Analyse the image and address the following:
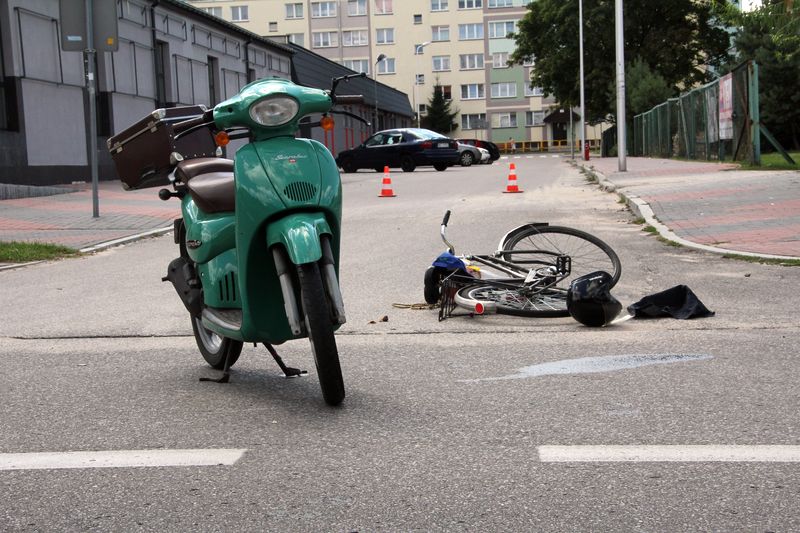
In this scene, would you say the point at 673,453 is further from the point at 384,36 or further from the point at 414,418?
the point at 384,36

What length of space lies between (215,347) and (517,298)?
8.03ft

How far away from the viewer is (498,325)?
6996 mm

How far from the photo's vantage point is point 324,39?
101m

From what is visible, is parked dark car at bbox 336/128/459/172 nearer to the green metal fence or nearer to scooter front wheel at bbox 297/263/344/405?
the green metal fence

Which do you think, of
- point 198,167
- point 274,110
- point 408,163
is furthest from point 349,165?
point 274,110

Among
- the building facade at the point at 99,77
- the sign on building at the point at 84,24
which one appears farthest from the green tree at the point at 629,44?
the sign on building at the point at 84,24

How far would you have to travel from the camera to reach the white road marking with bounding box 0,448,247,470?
391cm

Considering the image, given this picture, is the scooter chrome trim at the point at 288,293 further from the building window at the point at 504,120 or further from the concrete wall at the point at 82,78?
the building window at the point at 504,120

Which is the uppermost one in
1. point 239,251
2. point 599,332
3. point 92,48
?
point 92,48

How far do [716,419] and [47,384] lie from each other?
3.26m

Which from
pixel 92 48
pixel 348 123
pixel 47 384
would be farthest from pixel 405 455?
pixel 348 123

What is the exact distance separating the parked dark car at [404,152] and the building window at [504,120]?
200 feet

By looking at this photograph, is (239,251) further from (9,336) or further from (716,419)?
(9,336)

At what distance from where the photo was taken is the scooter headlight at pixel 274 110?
4742 millimetres
